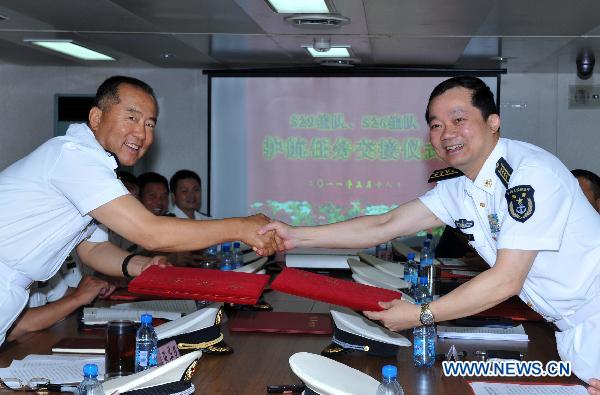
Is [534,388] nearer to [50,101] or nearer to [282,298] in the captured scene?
[282,298]

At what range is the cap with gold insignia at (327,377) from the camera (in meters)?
2.47

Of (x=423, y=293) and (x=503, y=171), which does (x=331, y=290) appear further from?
(x=423, y=293)

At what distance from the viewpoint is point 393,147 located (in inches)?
374

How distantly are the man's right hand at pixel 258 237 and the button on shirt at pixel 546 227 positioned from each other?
0.92m

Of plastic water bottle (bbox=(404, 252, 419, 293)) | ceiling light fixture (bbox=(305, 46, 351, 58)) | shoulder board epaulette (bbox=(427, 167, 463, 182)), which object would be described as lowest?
plastic water bottle (bbox=(404, 252, 419, 293))

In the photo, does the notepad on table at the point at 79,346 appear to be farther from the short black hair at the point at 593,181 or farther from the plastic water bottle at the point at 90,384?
the short black hair at the point at 593,181

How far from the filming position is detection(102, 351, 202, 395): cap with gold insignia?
100 inches

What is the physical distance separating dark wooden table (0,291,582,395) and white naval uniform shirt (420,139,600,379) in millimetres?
319

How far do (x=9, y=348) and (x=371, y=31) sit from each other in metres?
4.34

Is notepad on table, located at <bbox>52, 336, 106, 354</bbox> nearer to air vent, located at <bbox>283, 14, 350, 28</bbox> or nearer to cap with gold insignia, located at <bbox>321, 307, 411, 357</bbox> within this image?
cap with gold insignia, located at <bbox>321, 307, 411, 357</bbox>

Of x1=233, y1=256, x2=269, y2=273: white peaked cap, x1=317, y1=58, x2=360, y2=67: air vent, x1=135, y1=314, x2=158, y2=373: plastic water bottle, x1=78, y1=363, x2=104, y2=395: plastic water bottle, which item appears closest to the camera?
x1=78, y1=363, x2=104, y2=395: plastic water bottle

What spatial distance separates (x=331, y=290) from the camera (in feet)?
10.3

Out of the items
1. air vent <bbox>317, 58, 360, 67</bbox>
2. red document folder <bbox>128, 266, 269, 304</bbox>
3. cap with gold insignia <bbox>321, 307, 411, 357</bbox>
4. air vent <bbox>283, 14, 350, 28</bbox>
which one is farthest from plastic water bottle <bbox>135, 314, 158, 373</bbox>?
air vent <bbox>317, 58, 360, 67</bbox>

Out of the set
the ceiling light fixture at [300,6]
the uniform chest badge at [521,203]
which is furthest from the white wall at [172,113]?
the uniform chest badge at [521,203]
